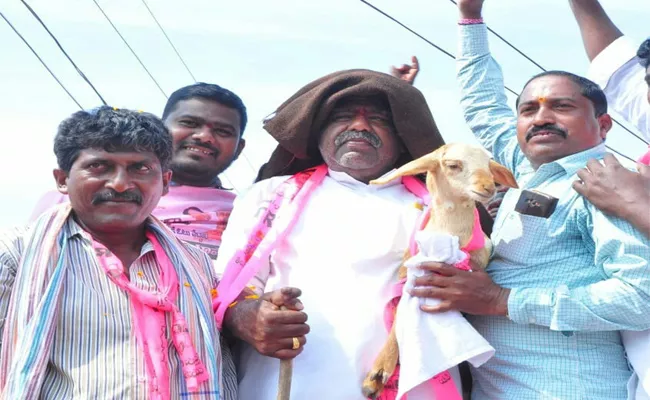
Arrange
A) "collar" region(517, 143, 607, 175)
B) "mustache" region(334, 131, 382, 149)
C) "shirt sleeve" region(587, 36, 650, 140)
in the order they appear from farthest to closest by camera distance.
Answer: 1. "shirt sleeve" region(587, 36, 650, 140)
2. "mustache" region(334, 131, 382, 149)
3. "collar" region(517, 143, 607, 175)

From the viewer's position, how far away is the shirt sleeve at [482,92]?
3621 millimetres

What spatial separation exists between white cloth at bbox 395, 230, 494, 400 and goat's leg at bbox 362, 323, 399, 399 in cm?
7

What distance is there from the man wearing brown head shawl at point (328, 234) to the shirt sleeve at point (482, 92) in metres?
0.41

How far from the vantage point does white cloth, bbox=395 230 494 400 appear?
2635 millimetres

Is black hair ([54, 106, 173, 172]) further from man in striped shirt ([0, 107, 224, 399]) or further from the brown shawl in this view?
the brown shawl

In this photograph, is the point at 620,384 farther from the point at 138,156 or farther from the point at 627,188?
the point at 138,156

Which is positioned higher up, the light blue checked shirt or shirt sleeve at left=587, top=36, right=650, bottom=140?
shirt sleeve at left=587, top=36, right=650, bottom=140

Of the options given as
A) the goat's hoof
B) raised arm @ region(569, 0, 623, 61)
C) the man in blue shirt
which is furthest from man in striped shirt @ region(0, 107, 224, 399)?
raised arm @ region(569, 0, 623, 61)

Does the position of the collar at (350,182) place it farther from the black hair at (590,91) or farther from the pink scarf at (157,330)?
the pink scarf at (157,330)

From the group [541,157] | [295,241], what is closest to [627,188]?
[541,157]

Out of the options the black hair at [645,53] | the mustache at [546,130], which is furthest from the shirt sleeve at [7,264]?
the black hair at [645,53]

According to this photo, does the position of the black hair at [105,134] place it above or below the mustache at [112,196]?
above

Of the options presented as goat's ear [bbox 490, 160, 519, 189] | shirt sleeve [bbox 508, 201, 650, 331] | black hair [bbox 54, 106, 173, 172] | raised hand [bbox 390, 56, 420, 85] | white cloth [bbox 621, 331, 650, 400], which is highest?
black hair [bbox 54, 106, 173, 172]

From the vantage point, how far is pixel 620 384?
273 centimetres
